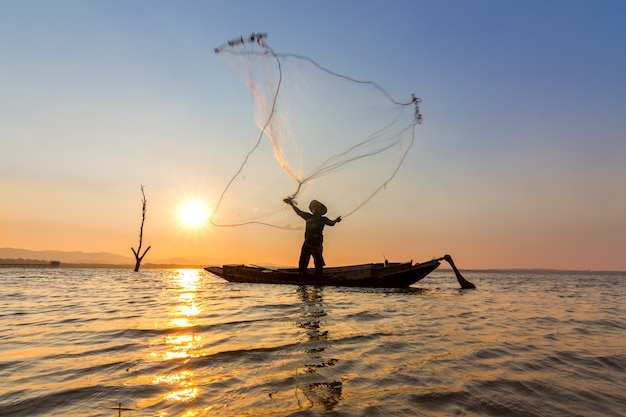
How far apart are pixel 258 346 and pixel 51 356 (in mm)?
3288

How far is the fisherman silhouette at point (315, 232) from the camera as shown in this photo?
2106cm

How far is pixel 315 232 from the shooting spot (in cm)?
2128

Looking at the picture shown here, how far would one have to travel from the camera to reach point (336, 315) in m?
→ 9.84

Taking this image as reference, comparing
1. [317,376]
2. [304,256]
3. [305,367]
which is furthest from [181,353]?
[304,256]

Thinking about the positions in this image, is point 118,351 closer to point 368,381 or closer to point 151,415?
point 151,415

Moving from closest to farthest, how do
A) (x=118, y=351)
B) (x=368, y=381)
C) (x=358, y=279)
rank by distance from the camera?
(x=368, y=381) < (x=118, y=351) < (x=358, y=279)

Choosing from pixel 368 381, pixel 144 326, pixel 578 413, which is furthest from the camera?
pixel 144 326

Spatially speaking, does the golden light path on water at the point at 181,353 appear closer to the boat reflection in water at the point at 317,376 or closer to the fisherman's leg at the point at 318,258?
the boat reflection in water at the point at 317,376

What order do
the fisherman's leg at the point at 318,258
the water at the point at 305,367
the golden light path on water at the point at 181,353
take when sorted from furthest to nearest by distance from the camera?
the fisherman's leg at the point at 318,258, the golden light path on water at the point at 181,353, the water at the point at 305,367

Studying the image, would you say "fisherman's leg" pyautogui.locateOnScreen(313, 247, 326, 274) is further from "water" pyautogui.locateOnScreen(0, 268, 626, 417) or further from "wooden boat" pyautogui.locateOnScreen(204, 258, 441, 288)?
"water" pyautogui.locateOnScreen(0, 268, 626, 417)

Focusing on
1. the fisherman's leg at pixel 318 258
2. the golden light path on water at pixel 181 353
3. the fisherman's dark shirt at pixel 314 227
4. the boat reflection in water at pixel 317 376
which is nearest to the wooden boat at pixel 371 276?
the fisherman's leg at pixel 318 258

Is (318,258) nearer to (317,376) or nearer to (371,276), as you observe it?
(371,276)

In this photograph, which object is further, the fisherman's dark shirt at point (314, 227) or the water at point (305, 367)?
the fisherman's dark shirt at point (314, 227)

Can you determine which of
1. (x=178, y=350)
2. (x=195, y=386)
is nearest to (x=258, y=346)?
(x=178, y=350)
